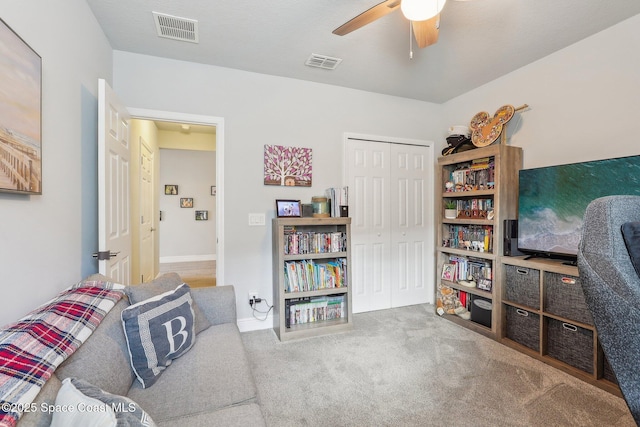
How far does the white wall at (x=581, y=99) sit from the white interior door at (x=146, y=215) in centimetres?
449

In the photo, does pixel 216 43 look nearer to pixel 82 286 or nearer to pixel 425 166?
pixel 82 286

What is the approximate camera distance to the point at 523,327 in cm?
243

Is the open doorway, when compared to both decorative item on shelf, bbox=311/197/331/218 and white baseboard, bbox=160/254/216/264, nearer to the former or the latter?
white baseboard, bbox=160/254/216/264

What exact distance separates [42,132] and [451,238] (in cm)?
357

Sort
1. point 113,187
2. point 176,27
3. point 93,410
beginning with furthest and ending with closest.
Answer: point 176,27
point 113,187
point 93,410

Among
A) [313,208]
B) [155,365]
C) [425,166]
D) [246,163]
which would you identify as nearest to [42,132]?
[155,365]

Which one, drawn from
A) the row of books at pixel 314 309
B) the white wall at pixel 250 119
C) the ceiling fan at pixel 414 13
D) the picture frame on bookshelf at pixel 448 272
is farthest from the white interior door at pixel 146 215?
the picture frame on bookshelf at pixel 448 272

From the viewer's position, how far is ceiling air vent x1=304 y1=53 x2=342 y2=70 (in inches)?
103

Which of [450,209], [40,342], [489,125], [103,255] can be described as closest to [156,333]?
[40,342]

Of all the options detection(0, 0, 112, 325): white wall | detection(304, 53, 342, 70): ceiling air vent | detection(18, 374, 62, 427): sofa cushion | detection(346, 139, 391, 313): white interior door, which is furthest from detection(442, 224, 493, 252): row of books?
detection(0, 0, 112, 325): white wall

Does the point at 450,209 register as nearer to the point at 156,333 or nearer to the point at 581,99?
the point at 581,99

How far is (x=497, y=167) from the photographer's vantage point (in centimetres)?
267

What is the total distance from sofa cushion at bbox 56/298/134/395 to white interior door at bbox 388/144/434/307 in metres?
2.88

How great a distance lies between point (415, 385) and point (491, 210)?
1.80 meters
